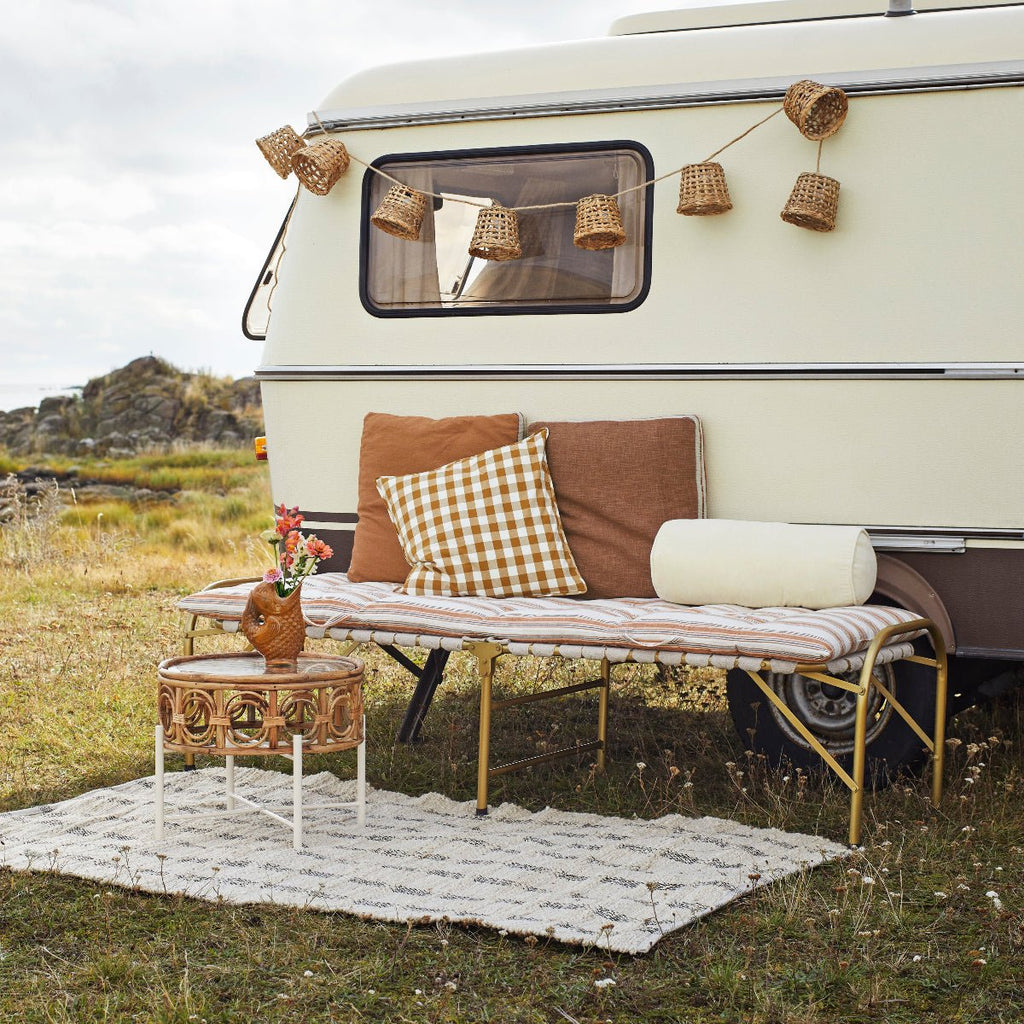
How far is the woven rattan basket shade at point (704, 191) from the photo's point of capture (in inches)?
166

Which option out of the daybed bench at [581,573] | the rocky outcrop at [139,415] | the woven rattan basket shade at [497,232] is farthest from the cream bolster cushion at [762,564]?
the rocky outcrop at [139,415]

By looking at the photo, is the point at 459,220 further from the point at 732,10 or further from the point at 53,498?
the point at 53,498

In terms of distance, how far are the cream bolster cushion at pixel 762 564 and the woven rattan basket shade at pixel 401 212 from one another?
4.52 ft

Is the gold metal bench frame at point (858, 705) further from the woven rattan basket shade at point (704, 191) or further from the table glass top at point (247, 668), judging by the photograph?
the woven rattan basket shade at point (704, 191)

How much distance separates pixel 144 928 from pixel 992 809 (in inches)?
92.1

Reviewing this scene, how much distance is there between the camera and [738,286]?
169 inches

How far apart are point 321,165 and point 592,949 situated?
289 centimetres

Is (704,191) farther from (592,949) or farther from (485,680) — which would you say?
(592,949)

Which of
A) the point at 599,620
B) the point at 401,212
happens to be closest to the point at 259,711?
the point at 599,620

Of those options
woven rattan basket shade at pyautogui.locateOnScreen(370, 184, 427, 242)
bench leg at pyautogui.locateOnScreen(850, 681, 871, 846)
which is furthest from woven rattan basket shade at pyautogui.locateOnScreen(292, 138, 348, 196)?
bench leg at pyautogui.locateOnScreen(850, 681, 871, 846)

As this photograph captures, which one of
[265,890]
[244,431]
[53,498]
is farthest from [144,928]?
[244,431]

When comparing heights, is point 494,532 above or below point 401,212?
below

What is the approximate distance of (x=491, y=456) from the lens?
14.5 feet

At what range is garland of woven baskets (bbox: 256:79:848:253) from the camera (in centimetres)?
410
